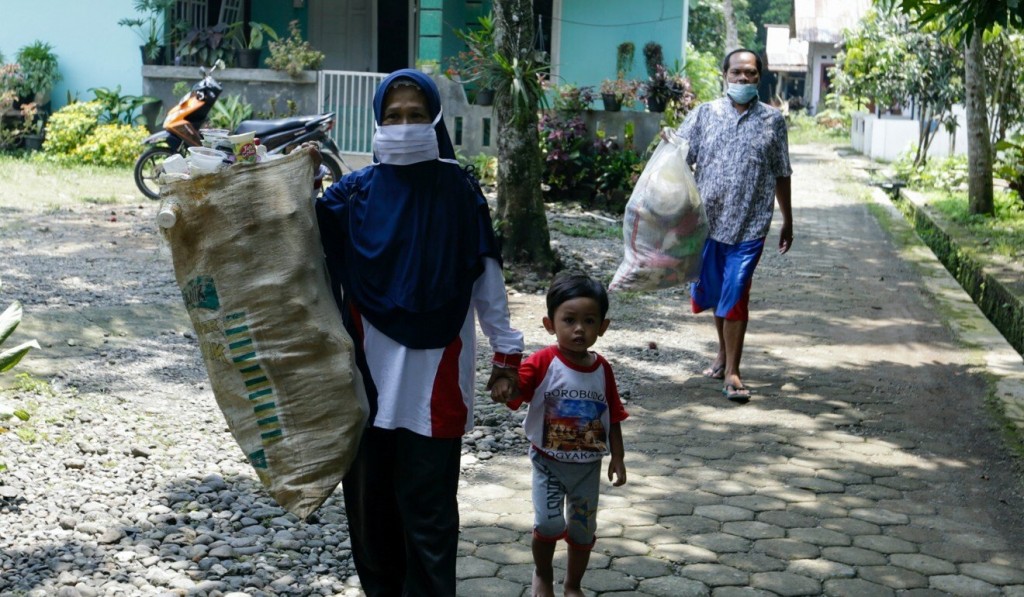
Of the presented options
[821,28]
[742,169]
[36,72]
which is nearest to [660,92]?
[742,169]

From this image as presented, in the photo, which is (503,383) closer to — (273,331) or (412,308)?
(412,308)

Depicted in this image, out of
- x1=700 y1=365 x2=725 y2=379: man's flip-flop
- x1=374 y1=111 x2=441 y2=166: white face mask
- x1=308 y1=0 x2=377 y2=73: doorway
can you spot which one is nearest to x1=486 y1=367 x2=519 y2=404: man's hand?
x1=374 y1=111 x2=441 y2=166: white face mask

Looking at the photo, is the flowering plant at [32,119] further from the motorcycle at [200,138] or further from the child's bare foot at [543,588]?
the child's bare foot at [543,588]

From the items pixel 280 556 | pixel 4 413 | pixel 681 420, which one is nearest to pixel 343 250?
pixel 280 556

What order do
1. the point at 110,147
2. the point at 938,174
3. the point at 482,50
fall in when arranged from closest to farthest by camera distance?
the point at 482,50, the point at 110,147, the point at 938,174

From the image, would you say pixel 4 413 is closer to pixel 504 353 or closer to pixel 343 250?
pixel 343 250

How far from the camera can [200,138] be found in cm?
1198

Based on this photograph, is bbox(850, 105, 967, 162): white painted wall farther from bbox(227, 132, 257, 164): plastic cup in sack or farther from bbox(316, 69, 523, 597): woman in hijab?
bbox(227, 132, 257, 164): plastic cup in sack

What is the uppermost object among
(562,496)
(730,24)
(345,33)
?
(730,24)

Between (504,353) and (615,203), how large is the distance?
10.3 m

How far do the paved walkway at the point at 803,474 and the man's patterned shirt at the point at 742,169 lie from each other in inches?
38.2

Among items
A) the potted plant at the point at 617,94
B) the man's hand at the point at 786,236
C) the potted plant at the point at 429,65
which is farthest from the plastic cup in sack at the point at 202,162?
the potted plant at the point at 429,65

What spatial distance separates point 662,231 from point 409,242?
10.4 feet

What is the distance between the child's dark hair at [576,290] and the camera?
3648 millimetres
